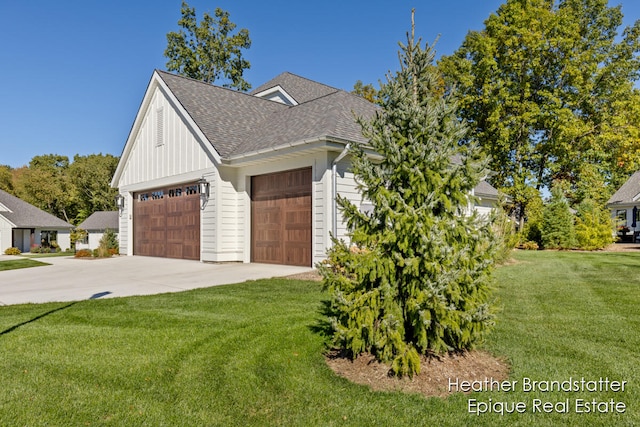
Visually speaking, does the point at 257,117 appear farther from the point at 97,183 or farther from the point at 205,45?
the point at 97,183

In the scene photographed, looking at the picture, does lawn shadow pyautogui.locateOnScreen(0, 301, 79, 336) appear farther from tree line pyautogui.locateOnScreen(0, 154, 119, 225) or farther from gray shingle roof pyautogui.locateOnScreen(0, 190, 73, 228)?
tree line pyautogui.locateOnScreen(0, 154, 119, 225)

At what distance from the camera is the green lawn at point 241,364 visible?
2873 millimetres

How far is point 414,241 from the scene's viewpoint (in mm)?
3408

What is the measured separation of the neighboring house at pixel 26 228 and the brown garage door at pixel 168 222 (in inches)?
976

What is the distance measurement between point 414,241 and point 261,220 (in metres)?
9.74

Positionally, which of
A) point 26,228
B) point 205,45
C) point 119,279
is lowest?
point 119,279

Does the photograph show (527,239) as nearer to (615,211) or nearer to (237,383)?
(615,211)

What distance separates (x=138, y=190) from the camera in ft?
57.0

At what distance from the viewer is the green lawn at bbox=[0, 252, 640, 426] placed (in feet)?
9.43

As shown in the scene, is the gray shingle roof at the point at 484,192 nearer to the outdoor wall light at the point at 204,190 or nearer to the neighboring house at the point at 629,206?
the outdoor wall light at the point at 204,190

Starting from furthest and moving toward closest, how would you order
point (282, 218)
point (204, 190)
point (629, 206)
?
point (629, 206), point (204, 190), point (282, 218)

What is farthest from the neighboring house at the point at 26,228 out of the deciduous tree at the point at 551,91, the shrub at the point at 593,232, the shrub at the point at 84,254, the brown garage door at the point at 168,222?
the shrub at the point at 593,232

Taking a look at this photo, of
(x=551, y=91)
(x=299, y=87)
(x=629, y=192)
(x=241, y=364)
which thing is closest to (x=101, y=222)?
(x=299, y=87)

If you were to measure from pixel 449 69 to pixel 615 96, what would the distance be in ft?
32.5
